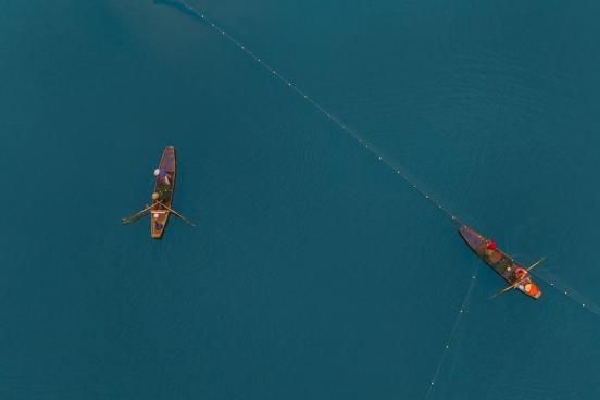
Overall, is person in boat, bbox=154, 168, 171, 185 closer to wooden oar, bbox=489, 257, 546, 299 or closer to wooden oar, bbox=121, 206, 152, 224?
wooden oar, bbox=121, 206, 152, 224

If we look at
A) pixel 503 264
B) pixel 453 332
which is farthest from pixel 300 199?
pixel 503 264

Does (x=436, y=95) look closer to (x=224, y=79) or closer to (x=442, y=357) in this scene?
(x=224, y=79)

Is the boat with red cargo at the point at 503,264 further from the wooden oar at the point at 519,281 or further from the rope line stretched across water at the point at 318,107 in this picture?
the rope line stretched across water at the point at 318,107

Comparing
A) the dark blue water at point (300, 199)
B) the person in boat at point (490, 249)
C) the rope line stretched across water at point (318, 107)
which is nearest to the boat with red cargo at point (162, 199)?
the dark blue water at point (300, 199)

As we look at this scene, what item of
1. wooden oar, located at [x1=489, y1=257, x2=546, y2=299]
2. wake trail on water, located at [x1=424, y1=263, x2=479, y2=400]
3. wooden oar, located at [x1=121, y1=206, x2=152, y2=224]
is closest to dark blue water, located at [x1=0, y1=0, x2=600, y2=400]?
wake trail on water, located at [x1=424, y1=263, x2=479, y2=400]

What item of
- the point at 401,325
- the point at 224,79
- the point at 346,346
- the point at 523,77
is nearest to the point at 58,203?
the point at 224,79
